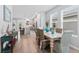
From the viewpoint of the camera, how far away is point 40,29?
221 cm

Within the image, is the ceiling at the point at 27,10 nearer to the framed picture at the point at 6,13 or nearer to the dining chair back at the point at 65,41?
the framed picture at the point at 6,13

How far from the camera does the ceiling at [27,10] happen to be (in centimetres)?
218

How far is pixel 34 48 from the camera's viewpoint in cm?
220

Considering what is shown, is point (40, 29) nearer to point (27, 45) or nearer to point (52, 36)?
point (52, 36)

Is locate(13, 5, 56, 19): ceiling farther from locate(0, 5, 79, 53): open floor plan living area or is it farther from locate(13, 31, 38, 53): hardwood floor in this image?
locate(13, 31, 38, 53): hardwood floor

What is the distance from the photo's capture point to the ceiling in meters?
2.18

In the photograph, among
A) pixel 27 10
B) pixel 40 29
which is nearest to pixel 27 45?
pixel 40 29

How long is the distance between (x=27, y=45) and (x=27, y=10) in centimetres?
58
